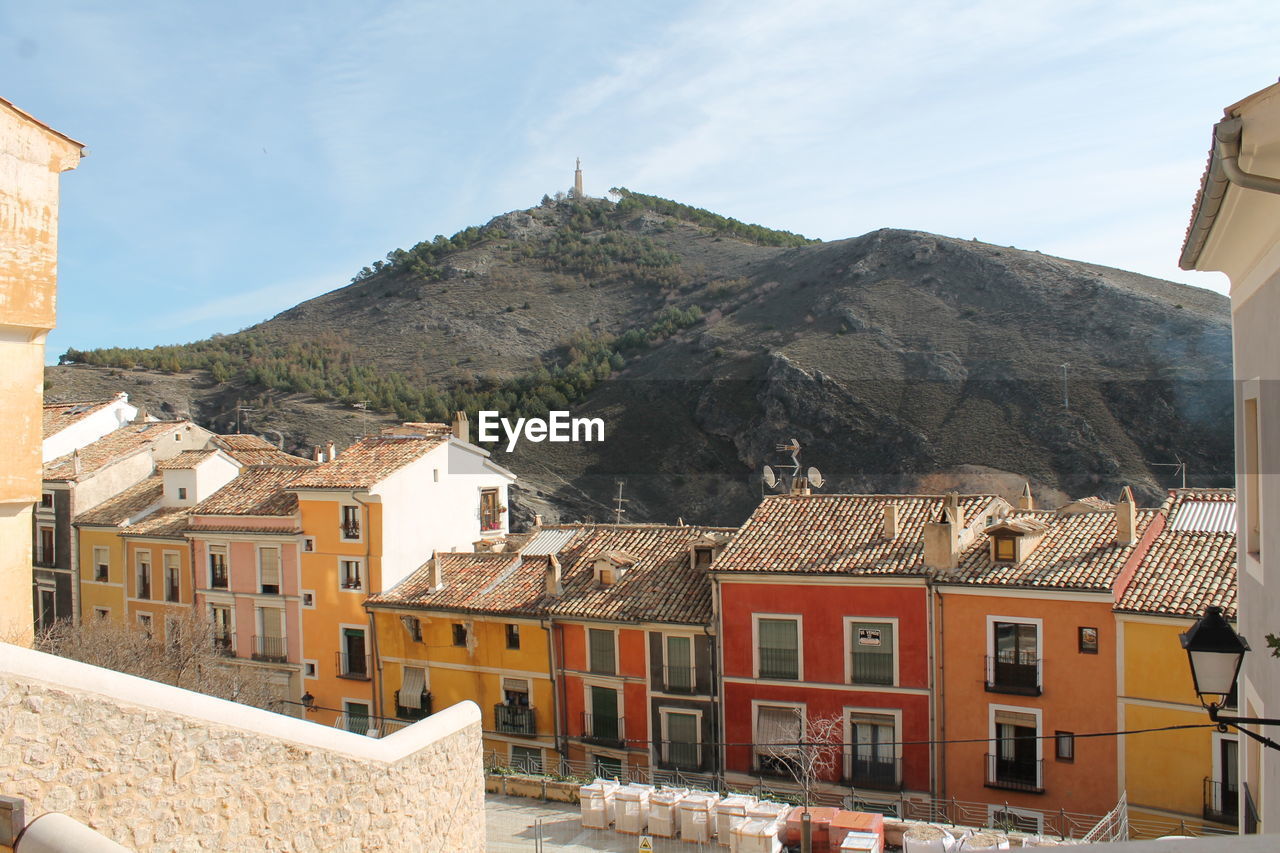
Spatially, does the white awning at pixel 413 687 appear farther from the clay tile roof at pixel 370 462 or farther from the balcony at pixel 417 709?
the clay tile roof at pixel 370 462

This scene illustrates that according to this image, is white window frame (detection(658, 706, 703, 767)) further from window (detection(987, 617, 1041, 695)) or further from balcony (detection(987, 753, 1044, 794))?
window (detection(987, 617, 1041, 695))

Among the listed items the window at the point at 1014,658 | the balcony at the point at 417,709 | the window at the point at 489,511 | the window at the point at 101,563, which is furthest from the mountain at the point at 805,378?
the window at the point at 1014,658

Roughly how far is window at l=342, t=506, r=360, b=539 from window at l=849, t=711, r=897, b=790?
14204 millimetres

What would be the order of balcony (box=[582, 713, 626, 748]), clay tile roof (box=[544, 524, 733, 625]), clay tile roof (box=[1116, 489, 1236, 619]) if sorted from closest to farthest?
clay tile roof (box=[1116, 489, 1236, 619])
clay tile roof (box=[544, 524, 733, 625])
balcony (box=[582, 713, 626, 748])

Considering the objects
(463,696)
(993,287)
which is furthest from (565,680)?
(993,287)

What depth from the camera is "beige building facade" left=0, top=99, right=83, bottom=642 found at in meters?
8.07

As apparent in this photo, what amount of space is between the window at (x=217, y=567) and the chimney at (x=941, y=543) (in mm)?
20562

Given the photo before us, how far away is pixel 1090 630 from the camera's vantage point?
1912 centimetres

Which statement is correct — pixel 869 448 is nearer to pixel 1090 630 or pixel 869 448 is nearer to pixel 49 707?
pixel 1090 630

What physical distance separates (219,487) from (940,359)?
1858 inches

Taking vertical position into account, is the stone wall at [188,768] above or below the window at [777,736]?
above

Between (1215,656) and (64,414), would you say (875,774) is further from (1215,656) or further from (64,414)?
(64,414)

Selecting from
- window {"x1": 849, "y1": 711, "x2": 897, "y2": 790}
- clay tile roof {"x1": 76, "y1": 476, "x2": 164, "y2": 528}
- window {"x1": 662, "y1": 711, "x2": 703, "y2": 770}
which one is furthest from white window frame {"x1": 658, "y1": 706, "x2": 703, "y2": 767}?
clay tile roof {"x1": 76, "y1": 476, "x2": 164, "y2": 528}

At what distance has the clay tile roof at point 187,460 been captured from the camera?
109 feet
